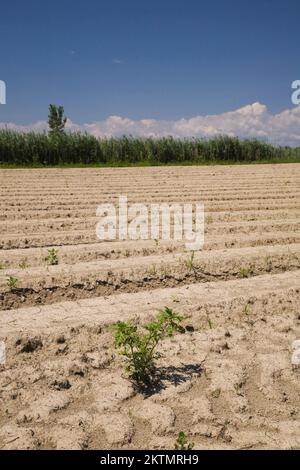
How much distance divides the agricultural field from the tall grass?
39.9 ft

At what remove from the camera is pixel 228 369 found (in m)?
3.10

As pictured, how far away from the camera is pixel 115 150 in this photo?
19797 millimetres

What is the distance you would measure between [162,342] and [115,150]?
1709 cm

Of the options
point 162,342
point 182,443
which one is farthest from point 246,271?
point 182,443

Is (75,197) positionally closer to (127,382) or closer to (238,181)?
(238,181)

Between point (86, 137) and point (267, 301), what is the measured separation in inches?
653

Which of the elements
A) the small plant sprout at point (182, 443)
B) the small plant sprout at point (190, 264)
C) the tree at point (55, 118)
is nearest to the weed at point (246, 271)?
the small plant sprout at point (190, 264)

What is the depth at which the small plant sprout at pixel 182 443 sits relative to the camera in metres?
2.30

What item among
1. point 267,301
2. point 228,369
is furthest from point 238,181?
point 228,369

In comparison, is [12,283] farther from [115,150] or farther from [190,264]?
[115,150]
